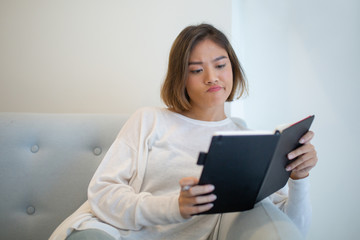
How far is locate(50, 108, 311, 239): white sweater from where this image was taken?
73 centimetres

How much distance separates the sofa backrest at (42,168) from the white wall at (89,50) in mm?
321

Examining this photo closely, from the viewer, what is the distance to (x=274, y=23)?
1316 mm

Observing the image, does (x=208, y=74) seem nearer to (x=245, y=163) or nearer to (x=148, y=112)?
(x=148, y=112)

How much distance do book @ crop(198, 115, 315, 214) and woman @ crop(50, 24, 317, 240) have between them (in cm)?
4

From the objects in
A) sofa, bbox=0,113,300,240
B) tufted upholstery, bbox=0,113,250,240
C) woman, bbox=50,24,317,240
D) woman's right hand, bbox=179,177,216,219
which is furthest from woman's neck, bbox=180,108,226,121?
woman's right hand, bbox=179,177,216,219

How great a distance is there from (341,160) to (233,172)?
79 cm

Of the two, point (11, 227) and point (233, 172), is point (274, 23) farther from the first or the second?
point (11, 227)

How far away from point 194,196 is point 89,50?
1.00 meters

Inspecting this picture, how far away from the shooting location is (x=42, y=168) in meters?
1.02

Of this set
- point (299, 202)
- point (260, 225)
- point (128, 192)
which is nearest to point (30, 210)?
point (128, 192)

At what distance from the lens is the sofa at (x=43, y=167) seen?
0.99 metres

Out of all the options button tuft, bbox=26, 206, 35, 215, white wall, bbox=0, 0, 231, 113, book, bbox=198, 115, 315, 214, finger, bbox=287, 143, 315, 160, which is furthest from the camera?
white wall, bbox=0, 0, 231, 113

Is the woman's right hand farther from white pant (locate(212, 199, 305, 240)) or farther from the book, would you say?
white pant (locate(212, 199, 305, 240))

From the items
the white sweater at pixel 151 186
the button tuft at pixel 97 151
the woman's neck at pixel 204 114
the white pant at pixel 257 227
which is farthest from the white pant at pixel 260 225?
the button tuft at pixel 97 151
